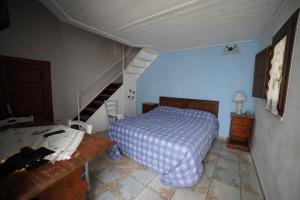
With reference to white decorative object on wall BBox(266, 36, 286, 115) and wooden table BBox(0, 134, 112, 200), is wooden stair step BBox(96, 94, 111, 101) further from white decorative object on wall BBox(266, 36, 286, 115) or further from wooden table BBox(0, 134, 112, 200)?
white decorative object on wall BBox(266, 36, 286, 115)

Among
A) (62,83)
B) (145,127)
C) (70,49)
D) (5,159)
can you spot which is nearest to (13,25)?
(70,49)

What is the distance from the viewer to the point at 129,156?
234cm

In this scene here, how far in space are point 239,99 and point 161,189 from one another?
2.39 m

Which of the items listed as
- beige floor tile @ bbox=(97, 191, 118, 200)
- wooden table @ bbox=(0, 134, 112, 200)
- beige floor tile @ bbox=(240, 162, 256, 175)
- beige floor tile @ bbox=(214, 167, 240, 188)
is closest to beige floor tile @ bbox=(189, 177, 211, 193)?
beige floor tile @ bbox=(214, 167, 240, 188)

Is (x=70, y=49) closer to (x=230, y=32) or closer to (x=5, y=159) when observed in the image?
(x=5, y=159)

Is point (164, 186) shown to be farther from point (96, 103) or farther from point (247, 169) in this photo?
point (96, 103)

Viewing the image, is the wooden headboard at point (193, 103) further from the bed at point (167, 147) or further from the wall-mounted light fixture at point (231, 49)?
the wall-mounted light fixture at point (231, 49)

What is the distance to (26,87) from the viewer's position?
278 cm

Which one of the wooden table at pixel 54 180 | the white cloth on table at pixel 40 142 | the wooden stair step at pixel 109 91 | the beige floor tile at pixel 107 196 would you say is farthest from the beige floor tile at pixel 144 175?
the wooden stair step at pixel 109 91

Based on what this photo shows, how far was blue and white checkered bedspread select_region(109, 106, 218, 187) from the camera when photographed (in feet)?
5.66

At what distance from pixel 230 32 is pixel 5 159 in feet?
11.4

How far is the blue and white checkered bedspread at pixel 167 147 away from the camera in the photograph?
5.66 feet

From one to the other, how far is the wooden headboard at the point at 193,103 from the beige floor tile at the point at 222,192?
1.86 metres

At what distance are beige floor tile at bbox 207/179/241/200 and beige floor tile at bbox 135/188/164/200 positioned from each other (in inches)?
24.8
